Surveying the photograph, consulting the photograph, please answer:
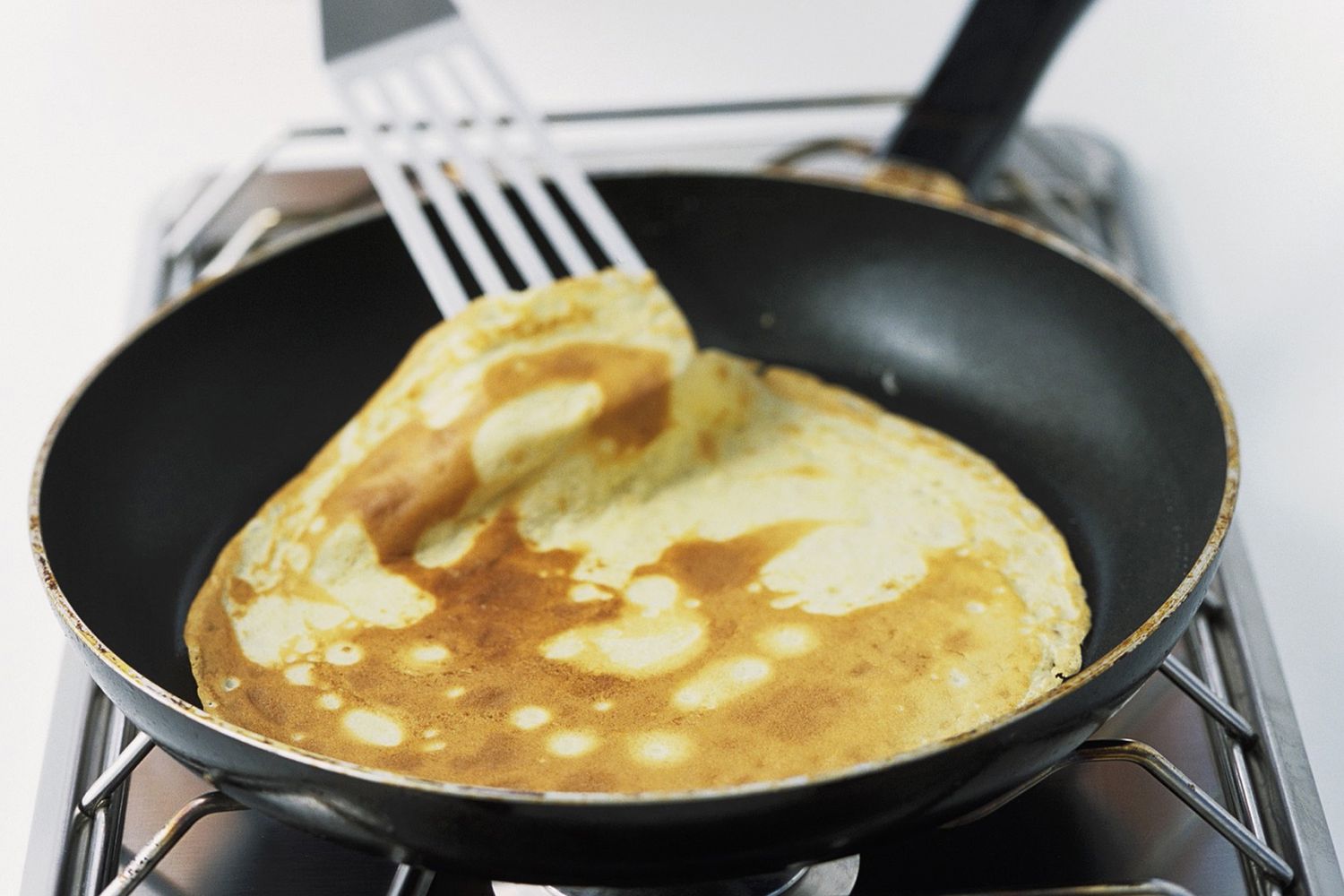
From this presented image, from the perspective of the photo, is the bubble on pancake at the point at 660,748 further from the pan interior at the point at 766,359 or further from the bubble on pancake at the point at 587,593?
the pan interior at the point at 766,359

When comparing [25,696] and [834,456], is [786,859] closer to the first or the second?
[834,456]

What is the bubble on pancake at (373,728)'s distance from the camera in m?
0.82

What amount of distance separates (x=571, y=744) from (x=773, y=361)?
0.52m

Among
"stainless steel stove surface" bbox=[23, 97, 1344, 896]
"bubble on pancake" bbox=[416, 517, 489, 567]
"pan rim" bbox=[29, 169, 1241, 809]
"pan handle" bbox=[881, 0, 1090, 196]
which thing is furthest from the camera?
"pan handle" bbox=[881, 0, 1090, 196]

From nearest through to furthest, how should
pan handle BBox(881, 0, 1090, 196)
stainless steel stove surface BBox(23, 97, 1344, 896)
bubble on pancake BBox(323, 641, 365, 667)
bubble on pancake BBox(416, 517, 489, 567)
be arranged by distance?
stainless steel stove surface BBox(23, 97, 1344, 896) < bubble on pancake BBox(323, 641, 365, 667) < bubble on pancake BBox(416, 517, 489, 567) < pan handle BBox(881, 0, 1090, 196)

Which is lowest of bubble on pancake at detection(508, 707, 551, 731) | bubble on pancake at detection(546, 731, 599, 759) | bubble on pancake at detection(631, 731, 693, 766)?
bubble on pancake at detection(508, 707, 551, 731)

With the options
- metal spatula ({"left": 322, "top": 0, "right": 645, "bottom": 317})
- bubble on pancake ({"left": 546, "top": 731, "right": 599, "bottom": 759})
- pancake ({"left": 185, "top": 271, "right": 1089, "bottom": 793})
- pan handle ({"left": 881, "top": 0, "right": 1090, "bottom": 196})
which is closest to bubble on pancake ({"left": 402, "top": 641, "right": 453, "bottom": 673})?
pancake ({"left": 185, "top": 271, "right": 1089, "bottom": 793})

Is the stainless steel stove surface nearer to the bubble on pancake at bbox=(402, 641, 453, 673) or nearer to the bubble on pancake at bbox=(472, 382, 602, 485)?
the bubble on pancake at bbox=(402, 641, 453, 673)

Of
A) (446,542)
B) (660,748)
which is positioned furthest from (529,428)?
(660,748)

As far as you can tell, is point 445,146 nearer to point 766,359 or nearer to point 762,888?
point 766,359

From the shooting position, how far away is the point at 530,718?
2.72ft

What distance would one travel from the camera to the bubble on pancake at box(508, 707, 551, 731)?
2.70ft

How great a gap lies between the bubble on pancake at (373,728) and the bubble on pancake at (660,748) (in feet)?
0.47

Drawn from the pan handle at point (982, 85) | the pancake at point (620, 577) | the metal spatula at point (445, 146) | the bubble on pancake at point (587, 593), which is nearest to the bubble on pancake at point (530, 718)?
the pancake at point (620, 577)
